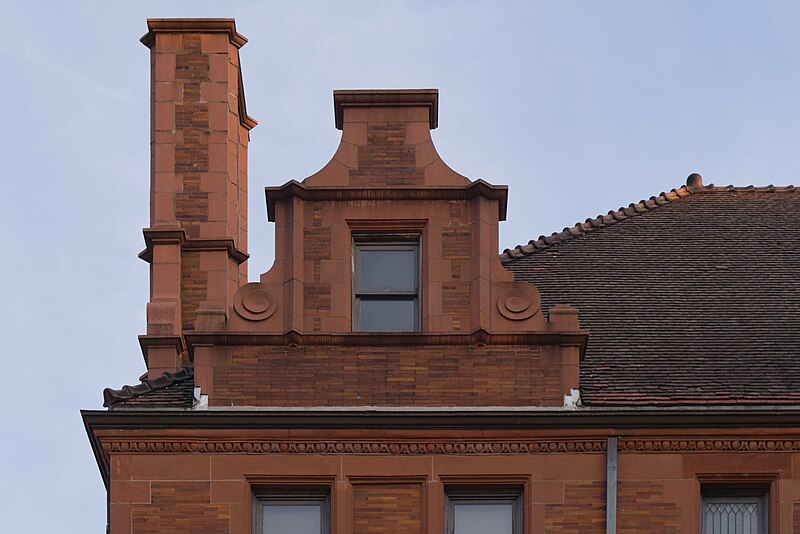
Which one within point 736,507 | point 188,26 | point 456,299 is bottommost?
point 736,507

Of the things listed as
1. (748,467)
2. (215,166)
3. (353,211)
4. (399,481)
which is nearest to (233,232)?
(215,166)

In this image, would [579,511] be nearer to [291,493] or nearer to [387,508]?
[387,508]

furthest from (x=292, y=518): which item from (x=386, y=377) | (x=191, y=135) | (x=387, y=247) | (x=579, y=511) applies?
(x=191, y=135)

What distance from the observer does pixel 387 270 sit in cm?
3391

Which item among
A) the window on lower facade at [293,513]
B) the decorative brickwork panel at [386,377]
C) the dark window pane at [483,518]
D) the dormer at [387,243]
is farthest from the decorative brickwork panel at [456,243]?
the window on lower facade at [293,513]

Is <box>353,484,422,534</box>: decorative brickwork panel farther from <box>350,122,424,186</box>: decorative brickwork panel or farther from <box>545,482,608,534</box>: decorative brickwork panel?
<box>350,122,424,186</box>: decorative brickwork panel

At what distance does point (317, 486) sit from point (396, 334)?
83.8 inches

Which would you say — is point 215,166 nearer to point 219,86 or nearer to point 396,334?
point 219,86

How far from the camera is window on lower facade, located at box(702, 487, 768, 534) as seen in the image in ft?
107

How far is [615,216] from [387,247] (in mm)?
6192

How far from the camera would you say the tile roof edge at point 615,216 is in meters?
38.1

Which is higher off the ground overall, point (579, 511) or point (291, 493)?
point (291, 493)

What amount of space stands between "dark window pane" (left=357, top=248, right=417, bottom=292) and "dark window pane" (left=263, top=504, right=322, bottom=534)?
116 inches

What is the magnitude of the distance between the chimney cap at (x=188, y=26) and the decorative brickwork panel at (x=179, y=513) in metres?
8.13
